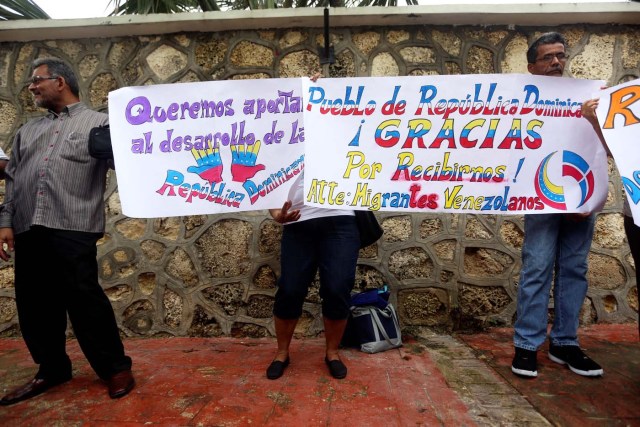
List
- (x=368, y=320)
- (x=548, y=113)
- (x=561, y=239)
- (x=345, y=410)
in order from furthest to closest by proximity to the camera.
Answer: (x=368, y=320), (x=561, y=239), (x=548, y=113), (x=345, y=410)

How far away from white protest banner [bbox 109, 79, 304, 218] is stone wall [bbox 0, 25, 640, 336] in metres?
0.88

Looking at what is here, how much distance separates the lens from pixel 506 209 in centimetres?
217

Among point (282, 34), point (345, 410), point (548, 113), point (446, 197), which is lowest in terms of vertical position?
point (345, 410)

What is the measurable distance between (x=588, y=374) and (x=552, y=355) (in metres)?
0.23

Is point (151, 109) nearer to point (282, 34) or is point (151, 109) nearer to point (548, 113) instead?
point (282, 34)

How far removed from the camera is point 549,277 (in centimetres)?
226

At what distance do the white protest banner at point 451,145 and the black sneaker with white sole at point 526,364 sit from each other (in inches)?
30.8

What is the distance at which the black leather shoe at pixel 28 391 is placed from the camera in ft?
6.87

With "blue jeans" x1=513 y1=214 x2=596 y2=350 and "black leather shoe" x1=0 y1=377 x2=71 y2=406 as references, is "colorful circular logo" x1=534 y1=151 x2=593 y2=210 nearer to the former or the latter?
"blue jeans" x1=513 y1=214 x2=596 y2=350

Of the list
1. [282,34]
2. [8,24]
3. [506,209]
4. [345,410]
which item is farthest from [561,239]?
[8,24]

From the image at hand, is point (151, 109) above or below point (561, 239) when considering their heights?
above

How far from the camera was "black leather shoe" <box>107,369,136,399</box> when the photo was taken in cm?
209

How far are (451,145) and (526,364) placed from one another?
1.25 metres

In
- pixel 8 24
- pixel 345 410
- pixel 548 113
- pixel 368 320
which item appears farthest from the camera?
pixel 8 24
